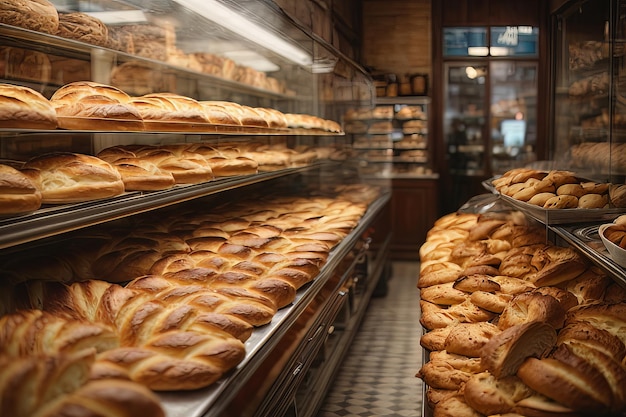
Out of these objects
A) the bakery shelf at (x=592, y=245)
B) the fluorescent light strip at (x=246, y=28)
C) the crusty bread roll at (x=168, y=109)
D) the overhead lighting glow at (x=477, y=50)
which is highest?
the overhead lighting glow at (x=477, y=50)

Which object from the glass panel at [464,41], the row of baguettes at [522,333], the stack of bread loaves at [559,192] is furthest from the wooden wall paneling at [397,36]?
the row of baguettes at [522,333]

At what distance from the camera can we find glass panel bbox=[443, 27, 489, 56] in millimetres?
8492

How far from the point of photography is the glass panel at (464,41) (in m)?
8.49

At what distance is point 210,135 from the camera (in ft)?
11.8

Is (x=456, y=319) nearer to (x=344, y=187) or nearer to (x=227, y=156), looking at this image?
(x=227, y=156)

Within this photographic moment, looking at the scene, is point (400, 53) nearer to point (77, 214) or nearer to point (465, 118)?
point (465, 118)

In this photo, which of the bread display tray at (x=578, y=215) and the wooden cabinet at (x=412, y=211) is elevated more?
the bread display tray at (x=578, y=215)

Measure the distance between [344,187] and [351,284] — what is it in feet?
5.56

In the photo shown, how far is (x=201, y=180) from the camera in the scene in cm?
256

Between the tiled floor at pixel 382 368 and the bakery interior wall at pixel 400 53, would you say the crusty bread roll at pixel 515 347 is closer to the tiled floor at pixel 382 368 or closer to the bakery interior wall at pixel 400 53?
the tiled floor at pixel 382 368

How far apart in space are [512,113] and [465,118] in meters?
0.61

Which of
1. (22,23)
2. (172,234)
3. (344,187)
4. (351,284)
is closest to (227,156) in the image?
(172,234)

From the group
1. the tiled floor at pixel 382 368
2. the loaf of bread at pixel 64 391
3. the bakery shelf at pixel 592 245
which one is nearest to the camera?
the loaf of bread at pixel 64 391

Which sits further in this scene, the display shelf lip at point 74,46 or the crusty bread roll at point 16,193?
the display shelf lip at point 74,46
